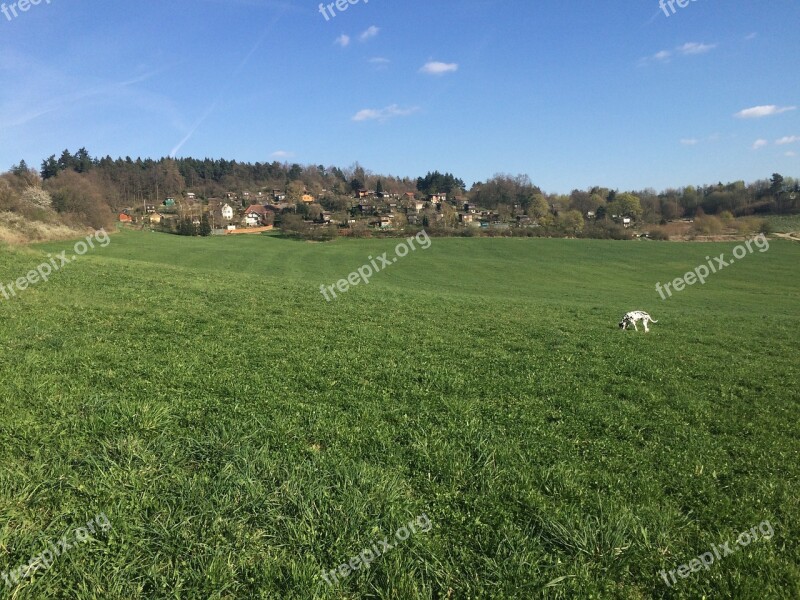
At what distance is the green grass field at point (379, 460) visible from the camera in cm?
378

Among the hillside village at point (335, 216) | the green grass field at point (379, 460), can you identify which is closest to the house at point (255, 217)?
the hillside village at point (335, 216)

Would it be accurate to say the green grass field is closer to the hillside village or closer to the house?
the hillside village

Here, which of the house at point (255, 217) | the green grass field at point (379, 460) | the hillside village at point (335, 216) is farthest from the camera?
the house at point (255, 217)

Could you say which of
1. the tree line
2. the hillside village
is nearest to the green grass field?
the hillside village

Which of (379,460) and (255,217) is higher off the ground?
(255,217)

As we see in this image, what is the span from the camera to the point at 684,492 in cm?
498

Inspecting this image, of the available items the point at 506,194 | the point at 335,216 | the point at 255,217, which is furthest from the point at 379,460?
the point at 506,194

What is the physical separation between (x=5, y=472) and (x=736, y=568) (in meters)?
6.86

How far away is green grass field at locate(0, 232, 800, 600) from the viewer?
378 cm

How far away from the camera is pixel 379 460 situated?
17.6ft

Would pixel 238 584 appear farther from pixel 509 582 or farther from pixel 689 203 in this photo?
pixel 689 203

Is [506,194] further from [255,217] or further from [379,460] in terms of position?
[379,460]

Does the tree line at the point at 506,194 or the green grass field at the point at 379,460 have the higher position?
the tree line at the point at 506,194

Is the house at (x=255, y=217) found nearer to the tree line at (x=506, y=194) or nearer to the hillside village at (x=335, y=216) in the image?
the hillside village at (x=335, y=216)
